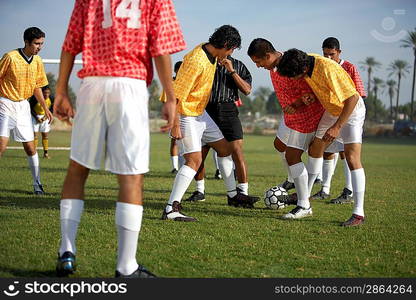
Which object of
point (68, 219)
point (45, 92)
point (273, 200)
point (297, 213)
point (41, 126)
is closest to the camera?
point (68, 219)

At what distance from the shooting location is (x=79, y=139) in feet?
12.6

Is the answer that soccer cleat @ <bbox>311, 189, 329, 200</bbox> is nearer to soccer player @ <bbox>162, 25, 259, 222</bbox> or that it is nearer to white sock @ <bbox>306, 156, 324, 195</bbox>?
white sock @ <bbox>306, 156, 324, 195</bbox>

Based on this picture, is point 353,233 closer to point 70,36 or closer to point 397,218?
point 397,218

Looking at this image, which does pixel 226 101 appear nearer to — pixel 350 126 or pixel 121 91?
pixel 350 126

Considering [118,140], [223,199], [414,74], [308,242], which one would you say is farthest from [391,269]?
[414,74]

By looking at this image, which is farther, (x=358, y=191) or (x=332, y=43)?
(x=332, y=43)

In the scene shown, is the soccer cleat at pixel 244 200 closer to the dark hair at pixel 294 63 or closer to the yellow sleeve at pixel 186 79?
the yellow sleeve at pixel 186 79

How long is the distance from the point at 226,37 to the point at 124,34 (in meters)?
2.96

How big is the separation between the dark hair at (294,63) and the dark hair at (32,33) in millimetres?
3787

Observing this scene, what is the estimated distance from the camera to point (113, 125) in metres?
3.75

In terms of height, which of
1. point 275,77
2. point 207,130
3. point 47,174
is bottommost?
point 47,174

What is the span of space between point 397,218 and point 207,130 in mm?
2900

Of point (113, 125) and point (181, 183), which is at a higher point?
point (113, 125)

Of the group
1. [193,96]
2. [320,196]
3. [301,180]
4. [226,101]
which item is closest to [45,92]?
[226,101]
